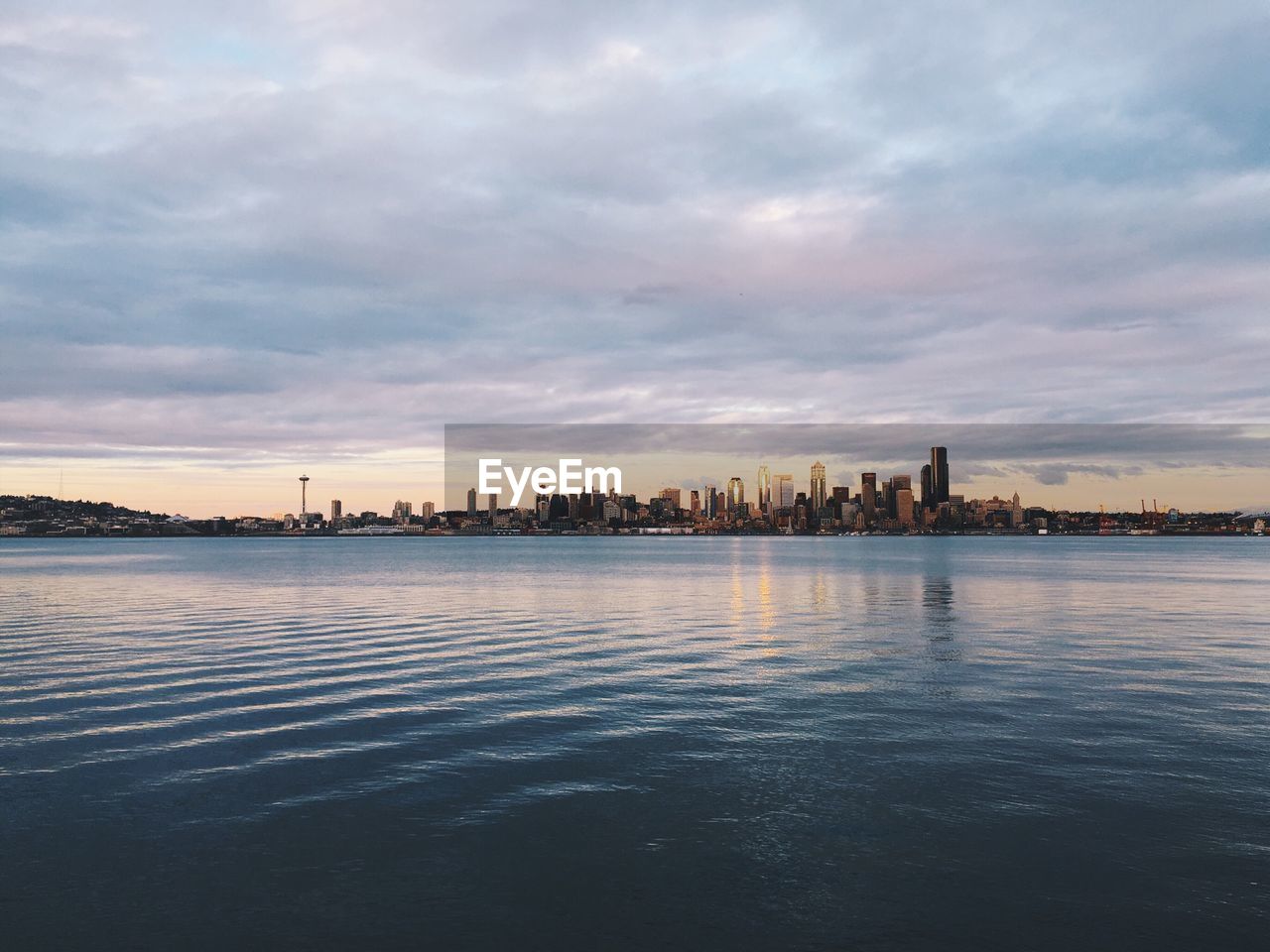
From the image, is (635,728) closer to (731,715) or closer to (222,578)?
(731,715)

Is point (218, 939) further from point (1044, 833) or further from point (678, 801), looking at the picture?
point (1044, 833)

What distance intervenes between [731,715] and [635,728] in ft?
11.9

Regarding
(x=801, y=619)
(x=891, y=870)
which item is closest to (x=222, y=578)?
(x=801, y=619)

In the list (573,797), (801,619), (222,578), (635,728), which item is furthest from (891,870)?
(222,578)

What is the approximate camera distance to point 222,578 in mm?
108938

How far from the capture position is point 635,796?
19609 mm

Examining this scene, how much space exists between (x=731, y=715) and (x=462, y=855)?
13.3m

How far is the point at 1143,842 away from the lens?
1670 centimetres

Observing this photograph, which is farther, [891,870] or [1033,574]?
[1033,574]

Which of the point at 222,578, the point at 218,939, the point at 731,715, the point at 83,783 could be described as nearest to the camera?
the point at 218,939

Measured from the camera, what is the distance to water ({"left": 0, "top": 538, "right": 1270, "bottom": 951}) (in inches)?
547

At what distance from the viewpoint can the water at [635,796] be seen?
45.6 feet

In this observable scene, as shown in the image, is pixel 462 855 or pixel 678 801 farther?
pixel 678 801

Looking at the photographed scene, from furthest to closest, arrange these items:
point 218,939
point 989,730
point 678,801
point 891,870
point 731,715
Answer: point 731,715 → point 989,730 → point 678,801 → point 891,870 → point 218,939
